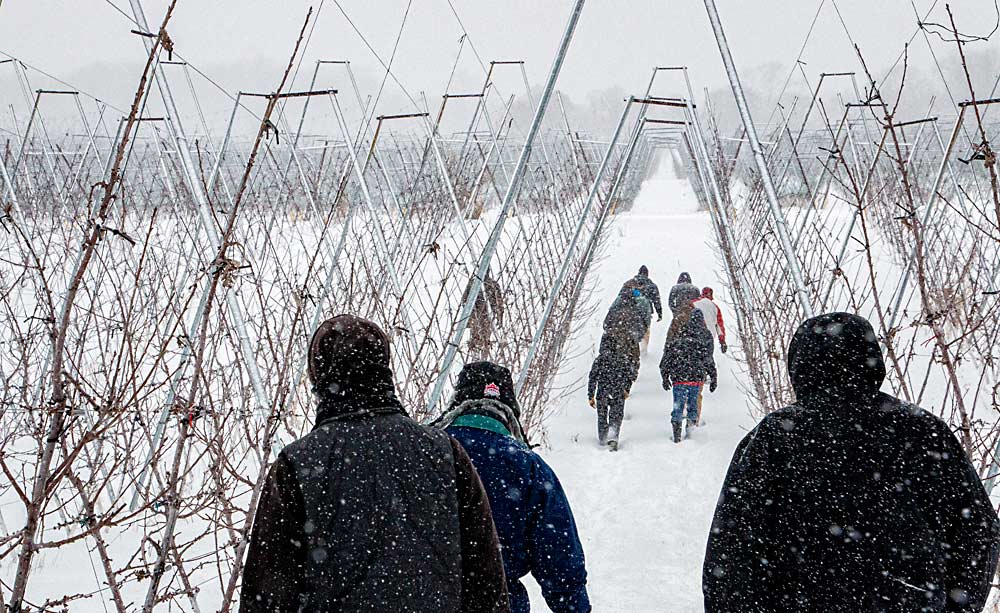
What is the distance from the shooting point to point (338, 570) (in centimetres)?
155

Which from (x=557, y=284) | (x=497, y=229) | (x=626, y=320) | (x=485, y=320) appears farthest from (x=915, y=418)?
(x=626, y=320)

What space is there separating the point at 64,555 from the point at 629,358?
422 centimetres

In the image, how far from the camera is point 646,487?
5.87 meters

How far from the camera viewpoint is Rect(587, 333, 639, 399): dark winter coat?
6.55m

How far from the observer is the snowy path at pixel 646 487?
4.36m

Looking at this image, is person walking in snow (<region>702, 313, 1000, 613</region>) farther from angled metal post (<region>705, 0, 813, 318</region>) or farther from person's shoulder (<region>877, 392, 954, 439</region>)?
angled metal post (<region>705, 0, 813, 318</region>)

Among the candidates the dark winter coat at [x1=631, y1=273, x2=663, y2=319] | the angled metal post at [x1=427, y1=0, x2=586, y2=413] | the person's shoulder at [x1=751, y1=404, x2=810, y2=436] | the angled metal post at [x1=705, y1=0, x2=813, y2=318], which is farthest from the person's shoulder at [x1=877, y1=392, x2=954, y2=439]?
the dark winter coat at [x1=631, y1=273, x2=663, y2=319]

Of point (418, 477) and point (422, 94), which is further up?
point (422, 94)

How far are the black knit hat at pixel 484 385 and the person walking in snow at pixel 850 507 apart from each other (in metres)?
0.69

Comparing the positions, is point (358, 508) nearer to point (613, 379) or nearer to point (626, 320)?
point (613, 379)

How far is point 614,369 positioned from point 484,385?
4384 millimetres

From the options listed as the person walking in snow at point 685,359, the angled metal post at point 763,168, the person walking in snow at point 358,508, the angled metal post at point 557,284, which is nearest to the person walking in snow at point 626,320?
the person walking in snow at point 685,359

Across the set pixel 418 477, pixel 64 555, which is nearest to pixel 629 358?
pixel 64 555

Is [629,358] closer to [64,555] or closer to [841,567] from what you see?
[64,555]
